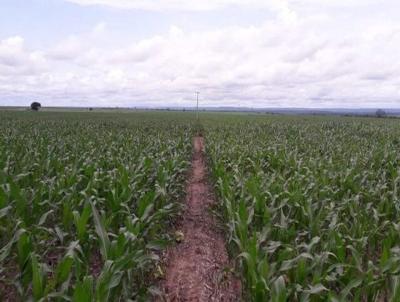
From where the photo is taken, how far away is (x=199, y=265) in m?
4.71

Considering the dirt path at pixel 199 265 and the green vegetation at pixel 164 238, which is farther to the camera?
the dirt path at pixel 199 265

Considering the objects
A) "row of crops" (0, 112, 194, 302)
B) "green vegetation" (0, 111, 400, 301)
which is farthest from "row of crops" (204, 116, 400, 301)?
"row of crops" (0, 112, 194, 302)

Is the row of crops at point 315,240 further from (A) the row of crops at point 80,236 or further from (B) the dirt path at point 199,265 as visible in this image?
(A) the row of crops at point 80,236

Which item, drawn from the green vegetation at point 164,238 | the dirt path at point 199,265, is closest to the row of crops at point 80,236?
the green vegetation at point 164,238

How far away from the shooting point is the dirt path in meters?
3.98

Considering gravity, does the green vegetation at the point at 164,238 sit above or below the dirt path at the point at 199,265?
above

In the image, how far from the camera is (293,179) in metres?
7.18

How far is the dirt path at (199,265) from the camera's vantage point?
13.1 ft

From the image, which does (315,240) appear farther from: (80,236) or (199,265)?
(80,236)

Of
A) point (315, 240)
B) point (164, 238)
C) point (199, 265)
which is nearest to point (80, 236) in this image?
point (164, 238)

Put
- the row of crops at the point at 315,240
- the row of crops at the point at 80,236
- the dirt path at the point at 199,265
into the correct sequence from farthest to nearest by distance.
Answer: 1. the dirt path at the point at 199,265
2. the row of crops at the point at 315,240
3. the row of crops at the point at 80,236

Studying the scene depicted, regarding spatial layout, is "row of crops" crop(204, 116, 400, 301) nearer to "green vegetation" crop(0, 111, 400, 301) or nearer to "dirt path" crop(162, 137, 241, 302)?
"green vegetation" crop(0, 111, 400, 301)

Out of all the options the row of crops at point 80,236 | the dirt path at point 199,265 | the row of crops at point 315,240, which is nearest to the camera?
the row of crops at point 80,236

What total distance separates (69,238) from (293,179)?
13.9 ft
